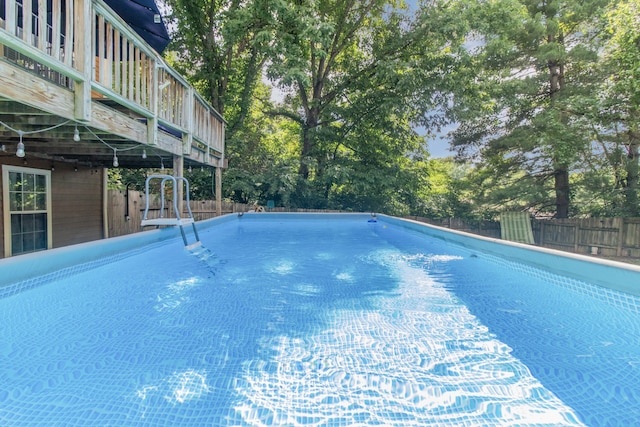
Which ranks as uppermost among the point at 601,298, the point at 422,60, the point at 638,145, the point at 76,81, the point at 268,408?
the point at 422,60

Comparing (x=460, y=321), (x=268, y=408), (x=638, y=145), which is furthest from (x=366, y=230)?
(x=638, y=145)

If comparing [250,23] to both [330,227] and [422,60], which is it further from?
[330,227]

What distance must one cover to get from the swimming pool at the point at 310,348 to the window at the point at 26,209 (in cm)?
254

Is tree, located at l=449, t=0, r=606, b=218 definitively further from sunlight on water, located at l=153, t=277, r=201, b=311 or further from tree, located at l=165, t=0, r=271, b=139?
sunlight on water, located at l=153, t=277, r=201, b=311

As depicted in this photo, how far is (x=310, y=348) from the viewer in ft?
7.52

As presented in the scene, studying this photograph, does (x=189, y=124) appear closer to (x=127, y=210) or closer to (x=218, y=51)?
(x=127, y=210)

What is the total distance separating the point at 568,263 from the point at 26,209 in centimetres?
799

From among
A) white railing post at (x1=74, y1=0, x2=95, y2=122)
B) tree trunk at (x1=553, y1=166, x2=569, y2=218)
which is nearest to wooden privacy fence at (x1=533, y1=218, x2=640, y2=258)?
tree trunk at (x1=553, y1=166, x2=569, y2=218)

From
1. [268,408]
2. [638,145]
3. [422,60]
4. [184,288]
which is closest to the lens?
[268,408]

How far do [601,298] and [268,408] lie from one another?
10.6 feet

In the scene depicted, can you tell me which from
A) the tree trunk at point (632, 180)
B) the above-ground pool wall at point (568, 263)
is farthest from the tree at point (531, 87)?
the above-ground pool wall at point (568, 263)

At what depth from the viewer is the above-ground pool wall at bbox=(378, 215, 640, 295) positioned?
2809 mm

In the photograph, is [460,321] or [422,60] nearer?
[460,321]

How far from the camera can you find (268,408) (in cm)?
166
